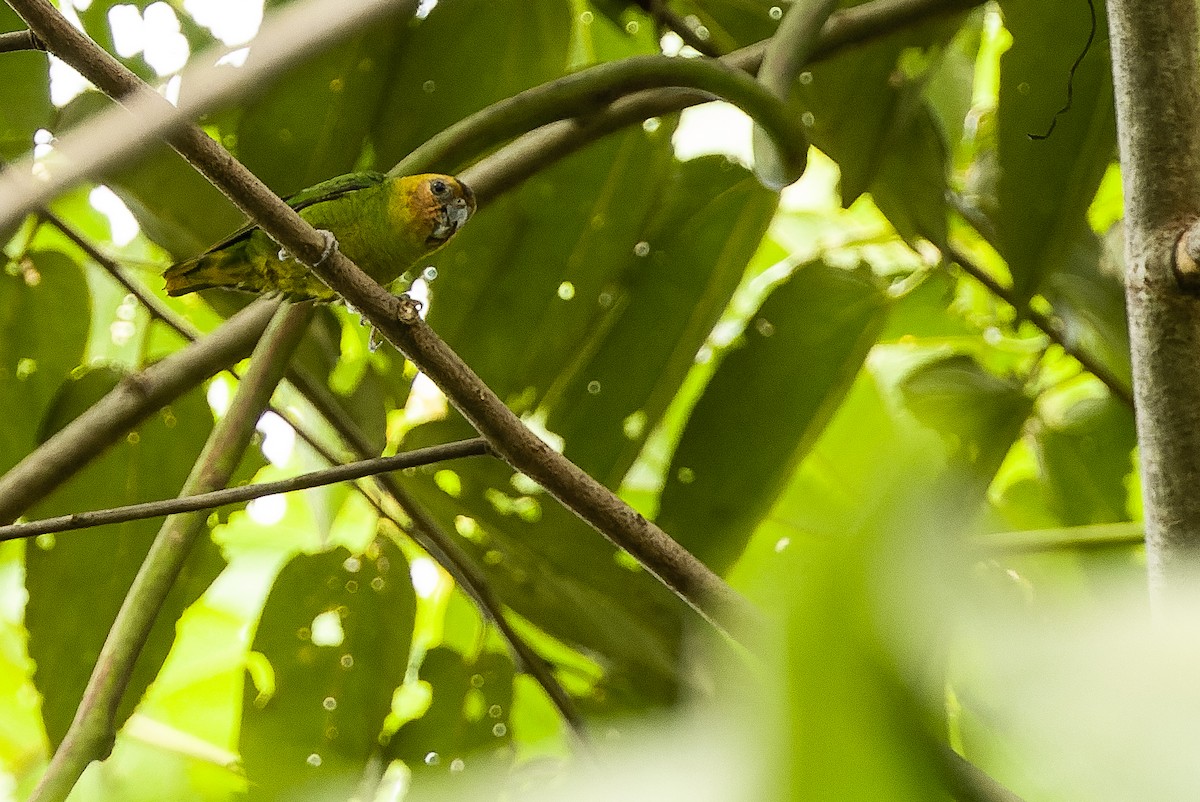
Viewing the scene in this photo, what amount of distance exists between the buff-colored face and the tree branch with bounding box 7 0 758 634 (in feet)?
0.86

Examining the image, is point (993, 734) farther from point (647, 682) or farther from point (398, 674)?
point (398, 674)

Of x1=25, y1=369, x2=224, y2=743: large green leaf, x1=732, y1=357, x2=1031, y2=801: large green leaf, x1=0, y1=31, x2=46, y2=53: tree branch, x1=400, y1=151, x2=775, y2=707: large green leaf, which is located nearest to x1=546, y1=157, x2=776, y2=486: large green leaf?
x1=400, y1=151, x2=775, y2=707: large green leaf

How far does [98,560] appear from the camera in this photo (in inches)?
38.2

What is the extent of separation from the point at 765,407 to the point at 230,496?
0.56 m

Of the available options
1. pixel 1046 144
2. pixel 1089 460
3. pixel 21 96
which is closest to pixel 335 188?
pixel 21 96

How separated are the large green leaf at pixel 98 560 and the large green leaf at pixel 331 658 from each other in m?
0.08

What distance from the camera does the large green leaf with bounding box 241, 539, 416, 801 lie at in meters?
1.02

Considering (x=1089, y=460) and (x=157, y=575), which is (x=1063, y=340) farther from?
(x=157, y=575)

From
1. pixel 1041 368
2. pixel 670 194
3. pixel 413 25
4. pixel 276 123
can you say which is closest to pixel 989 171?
pixel 1041 368

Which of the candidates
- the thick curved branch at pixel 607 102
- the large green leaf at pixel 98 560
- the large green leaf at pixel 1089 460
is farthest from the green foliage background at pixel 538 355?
the thick curved branch at pixel 607 102

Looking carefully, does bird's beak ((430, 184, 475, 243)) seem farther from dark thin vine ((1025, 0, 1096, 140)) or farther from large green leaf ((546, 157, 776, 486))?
dark thin vine ((1025, 0, 1096, 140))

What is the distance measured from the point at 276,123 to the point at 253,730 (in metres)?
0.56

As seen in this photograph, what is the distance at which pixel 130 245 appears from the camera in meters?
1.23

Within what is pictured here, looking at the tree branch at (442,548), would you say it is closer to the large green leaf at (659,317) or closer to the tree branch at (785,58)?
the large green leaf at (659,317)
